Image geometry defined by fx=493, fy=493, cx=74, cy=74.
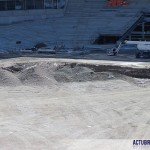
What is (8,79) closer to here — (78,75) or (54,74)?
(54,74)

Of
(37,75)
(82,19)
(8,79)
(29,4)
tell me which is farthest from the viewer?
(29,4)

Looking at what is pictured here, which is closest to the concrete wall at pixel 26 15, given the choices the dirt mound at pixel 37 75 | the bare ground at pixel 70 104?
the bare ground at pixel 70 104

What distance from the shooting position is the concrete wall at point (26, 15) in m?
59.1

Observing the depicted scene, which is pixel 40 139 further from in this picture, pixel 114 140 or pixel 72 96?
pixel 72 96

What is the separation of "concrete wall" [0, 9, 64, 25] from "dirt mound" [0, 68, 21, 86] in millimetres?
24027

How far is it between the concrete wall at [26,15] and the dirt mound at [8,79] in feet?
78.8

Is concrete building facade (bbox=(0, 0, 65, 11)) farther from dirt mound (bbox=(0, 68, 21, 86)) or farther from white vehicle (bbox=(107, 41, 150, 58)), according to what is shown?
dirt mound (bbox=(0, 68, 21, 86))

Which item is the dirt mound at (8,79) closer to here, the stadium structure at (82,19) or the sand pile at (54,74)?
the sand pile at (54,74)

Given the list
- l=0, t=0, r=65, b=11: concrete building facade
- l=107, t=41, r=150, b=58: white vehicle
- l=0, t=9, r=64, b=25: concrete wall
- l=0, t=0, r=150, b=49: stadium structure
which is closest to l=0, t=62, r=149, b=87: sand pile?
l=107, t=41, r=150, b=58: white vehicle

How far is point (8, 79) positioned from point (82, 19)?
82.2ft

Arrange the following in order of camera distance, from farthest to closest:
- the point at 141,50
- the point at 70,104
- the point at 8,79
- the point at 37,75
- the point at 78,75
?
the point at 141,50
the point at 78,75
the point at 37,75
the point at 8,79
the point at 70,104

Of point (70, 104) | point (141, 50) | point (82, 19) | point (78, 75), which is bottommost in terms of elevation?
point (70, 104)

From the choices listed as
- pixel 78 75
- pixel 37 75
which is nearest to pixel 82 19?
pixel 78 75

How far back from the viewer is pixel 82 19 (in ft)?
192
